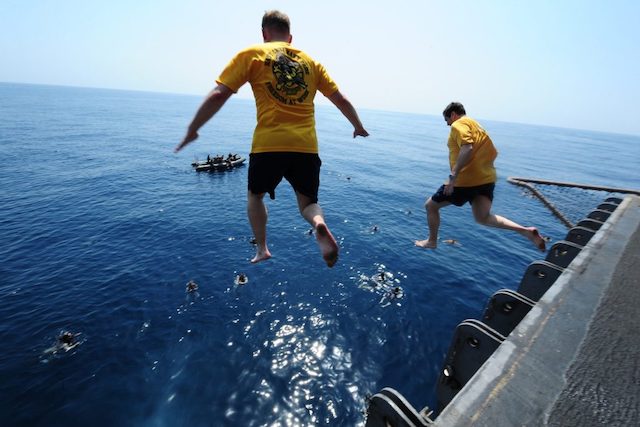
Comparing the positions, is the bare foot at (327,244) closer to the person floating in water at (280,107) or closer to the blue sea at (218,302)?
the person floating in water at (280,107)

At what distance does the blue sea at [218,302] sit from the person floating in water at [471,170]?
795cm

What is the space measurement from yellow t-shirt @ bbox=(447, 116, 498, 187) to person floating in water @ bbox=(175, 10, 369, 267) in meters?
3.66

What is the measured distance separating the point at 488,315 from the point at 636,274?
9.71 ft

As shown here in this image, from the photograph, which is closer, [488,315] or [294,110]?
[294,110]

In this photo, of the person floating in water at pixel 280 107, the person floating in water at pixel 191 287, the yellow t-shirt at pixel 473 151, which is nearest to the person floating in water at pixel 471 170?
the yellow t-shirt at pixel 473 151

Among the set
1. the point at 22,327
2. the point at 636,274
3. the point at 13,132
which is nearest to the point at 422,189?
the point at 636,274

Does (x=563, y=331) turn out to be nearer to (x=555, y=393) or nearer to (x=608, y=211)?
(x=555, y=393)

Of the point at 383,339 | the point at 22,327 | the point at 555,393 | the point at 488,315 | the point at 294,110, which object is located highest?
the point at 294,110

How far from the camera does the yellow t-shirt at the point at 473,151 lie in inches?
263

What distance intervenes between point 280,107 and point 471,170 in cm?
510

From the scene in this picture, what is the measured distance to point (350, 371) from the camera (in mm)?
12328

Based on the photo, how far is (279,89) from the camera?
12.9 feet

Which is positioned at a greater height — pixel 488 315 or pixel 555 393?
pixel 555 393

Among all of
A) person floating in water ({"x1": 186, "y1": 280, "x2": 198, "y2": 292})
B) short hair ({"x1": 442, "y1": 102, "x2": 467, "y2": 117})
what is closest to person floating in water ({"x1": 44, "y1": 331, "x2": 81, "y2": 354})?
person floating in water ({"x1": 186, "y1": 280, "x2": 198, "y2": 292})
